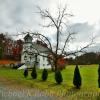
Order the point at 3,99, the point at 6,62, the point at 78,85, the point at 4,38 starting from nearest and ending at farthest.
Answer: the point at 3,99 < the point at 78,85 < the point at 6,62 < the point at 4,38

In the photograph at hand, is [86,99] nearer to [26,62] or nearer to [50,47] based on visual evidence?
[50,47]

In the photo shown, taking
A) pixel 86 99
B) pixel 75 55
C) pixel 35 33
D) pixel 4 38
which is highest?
pixel 4 38

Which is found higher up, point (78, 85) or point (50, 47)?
point (50, 47)

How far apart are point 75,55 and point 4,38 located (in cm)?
6358

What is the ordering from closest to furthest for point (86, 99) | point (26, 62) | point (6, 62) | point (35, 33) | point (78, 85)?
point (86, 99)
point (78, 85)
point (35, 33)
point (26, 62)
point (6, 62)

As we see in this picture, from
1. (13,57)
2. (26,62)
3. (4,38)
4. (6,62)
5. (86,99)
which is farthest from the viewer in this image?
(4,38)

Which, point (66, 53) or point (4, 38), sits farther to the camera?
point (4, 38)

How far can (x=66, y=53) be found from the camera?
37781mm

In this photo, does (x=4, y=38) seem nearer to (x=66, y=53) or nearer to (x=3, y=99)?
(x=66, y=53)

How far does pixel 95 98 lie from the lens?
18469 mm

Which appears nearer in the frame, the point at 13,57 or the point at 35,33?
the point at 35,33

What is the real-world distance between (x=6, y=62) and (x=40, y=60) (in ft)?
44.9

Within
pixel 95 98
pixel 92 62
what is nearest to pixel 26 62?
pixel 92 62

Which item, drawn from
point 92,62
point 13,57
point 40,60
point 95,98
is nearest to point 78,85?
point 95,98
